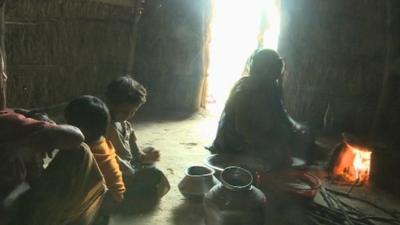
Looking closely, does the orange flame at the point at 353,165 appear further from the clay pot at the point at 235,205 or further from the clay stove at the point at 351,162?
the clay pot at the point at 235,205

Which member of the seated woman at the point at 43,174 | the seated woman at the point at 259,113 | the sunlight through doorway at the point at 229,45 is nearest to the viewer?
the seated woman at the point at 43,174

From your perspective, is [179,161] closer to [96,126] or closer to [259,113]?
[259,113]

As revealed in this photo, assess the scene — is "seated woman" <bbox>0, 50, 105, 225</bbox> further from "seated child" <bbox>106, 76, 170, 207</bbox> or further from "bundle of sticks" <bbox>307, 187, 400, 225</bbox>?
"bundle of sticks" <bbox>307, 187, 400, 225</bbox>

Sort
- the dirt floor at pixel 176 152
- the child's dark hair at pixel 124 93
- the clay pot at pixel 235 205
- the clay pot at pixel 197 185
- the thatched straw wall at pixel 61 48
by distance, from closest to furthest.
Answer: the clay pot at pixel 235 205
the child's dark hair at pixel 124 93
the dirt floor at pixel 176 152
the clay pot at pixel 197 185
the thatched straw wall at pixel 61 48

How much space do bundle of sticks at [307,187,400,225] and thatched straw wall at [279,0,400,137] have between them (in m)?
2.12

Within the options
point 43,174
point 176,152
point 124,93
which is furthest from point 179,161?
point 43,174

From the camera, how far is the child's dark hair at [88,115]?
2.30m

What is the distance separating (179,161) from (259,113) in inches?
41.0

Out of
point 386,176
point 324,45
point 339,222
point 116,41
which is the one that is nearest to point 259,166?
point 339,222

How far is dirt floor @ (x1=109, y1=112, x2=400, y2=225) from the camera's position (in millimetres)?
2979

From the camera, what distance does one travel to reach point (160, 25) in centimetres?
566

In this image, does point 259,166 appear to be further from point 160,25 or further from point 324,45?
point 160,25

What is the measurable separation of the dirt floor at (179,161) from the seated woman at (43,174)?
2.78ft

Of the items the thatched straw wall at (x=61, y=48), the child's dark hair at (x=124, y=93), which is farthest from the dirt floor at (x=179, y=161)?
the thatched straw wall at (x=61, y=48)
